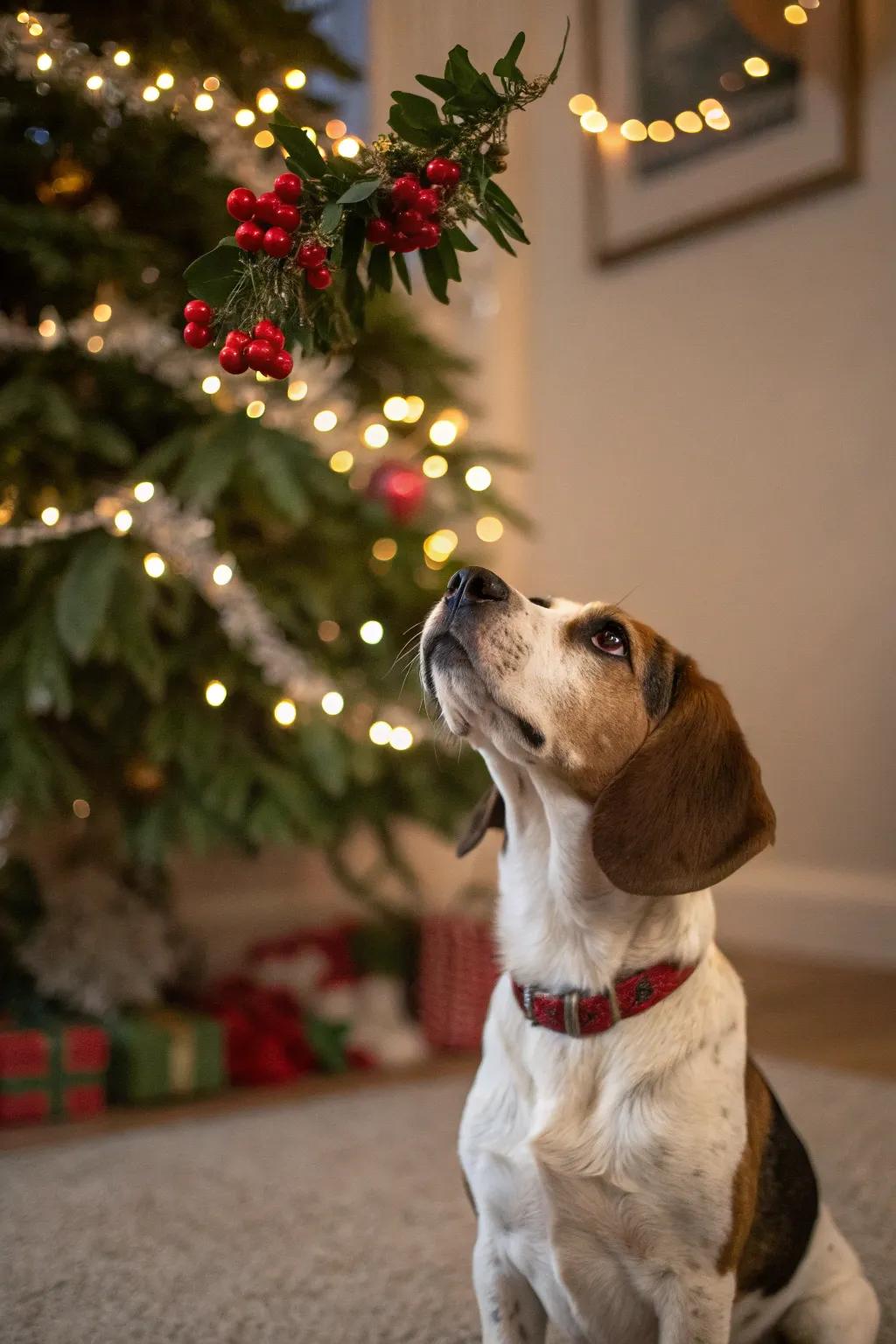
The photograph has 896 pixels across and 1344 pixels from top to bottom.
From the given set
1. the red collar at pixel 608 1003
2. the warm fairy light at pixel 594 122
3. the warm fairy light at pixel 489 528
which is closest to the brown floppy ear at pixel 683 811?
the red collar at pixel 608 1003

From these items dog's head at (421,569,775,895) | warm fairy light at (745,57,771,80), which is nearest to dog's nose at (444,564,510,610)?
dog's head at (421,569,775,895)

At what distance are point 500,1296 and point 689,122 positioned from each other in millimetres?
3831

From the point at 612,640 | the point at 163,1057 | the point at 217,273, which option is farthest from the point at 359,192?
the point at 163,1057

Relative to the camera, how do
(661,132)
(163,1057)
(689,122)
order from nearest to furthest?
(163,1057), (689,122), (661,132)

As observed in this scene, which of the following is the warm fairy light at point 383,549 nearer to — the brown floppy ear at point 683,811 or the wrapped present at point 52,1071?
the wrapped present at point 52,1071

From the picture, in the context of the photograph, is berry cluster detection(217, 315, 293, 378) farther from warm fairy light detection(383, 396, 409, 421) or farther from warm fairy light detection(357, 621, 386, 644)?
warm fairy light detection(383, 396, 409, 421)

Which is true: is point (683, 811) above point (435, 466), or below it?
below

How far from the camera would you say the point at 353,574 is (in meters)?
2.97

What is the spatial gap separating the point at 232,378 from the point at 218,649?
0.59 meters

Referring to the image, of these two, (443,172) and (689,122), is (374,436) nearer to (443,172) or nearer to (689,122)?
(443,172)

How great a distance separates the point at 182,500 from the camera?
2600 millimetres

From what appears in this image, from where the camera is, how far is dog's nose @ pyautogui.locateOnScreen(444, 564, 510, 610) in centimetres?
142

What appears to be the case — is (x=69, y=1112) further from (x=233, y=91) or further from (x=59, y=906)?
(x=233, y=91)

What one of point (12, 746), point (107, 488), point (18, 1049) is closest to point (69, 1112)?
point (18, 1049)
